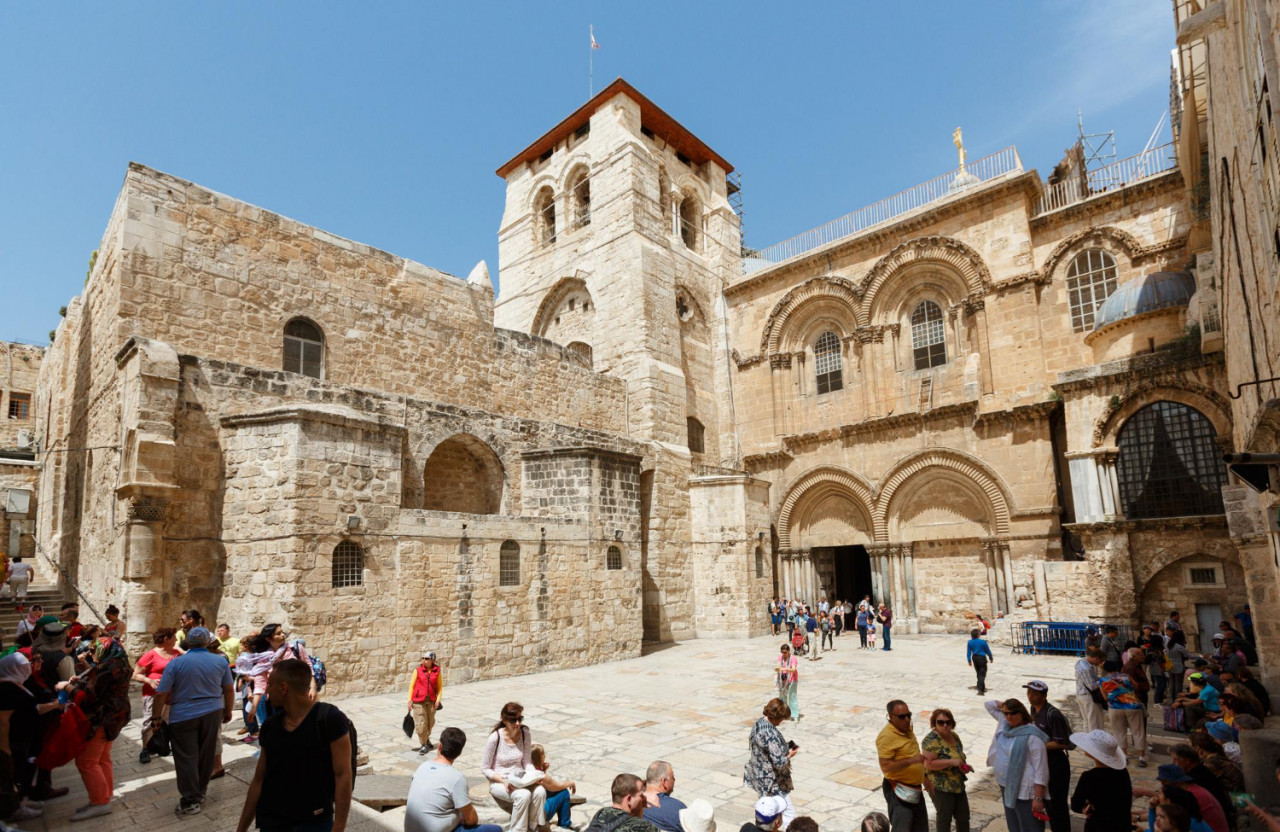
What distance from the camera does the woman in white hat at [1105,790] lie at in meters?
4.30

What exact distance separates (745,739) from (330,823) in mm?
5960

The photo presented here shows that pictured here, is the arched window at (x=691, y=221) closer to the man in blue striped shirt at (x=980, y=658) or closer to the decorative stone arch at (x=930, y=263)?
the decorative stone arch at (x=930, y=263)

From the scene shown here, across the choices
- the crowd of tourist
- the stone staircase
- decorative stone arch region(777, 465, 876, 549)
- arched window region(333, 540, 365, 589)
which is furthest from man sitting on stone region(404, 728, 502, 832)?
decorative stone arch region(777, 465, 876, 549)

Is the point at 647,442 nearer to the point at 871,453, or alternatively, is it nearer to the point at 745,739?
the point at 871,453

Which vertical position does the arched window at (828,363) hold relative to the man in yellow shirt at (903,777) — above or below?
above

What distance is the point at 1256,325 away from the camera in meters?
6.61

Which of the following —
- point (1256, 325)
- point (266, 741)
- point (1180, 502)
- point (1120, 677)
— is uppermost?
point (1256, 325)

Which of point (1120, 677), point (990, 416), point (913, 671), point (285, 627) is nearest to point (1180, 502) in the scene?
point (990, 416)

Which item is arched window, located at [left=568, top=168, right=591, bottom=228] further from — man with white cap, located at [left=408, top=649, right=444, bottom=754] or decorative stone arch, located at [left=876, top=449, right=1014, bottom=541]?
man with white cap, located at [left=408, top=649, right=444, bottom=754]

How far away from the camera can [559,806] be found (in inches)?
201

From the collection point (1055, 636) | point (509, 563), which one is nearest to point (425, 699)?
point (509, 563)

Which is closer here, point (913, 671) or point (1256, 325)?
point (1256, 325)

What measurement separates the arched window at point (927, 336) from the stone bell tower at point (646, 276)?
5.83 m

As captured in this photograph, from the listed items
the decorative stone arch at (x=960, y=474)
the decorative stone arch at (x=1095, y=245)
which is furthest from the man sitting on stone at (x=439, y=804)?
the decorative stone arch at (x=1095, y=245)
